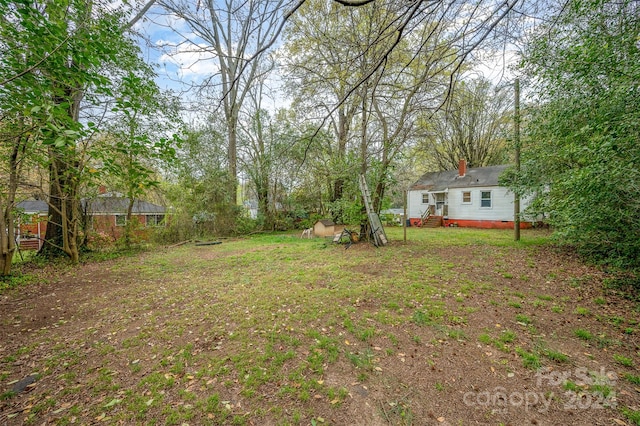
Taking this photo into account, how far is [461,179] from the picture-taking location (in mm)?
16266

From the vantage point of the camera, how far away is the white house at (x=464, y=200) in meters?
14.1

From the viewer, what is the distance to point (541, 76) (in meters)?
5.43

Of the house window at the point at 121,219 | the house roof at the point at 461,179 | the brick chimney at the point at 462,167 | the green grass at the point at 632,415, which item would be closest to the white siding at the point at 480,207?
the house roof at the point at 461,179

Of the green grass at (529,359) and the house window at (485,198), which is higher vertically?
the house window at (485,198)

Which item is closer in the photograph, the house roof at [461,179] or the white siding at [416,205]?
the house roof at [461,179]

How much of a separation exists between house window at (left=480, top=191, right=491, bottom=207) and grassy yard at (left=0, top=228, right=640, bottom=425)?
10.8 metres

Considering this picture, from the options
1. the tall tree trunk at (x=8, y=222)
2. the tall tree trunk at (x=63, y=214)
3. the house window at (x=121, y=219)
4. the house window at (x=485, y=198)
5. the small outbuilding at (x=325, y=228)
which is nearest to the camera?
the tall tree trunk at (x=8, y=222)

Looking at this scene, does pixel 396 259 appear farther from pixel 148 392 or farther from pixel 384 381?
pixel 148 392

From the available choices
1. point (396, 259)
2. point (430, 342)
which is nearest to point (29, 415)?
point (430, 342)

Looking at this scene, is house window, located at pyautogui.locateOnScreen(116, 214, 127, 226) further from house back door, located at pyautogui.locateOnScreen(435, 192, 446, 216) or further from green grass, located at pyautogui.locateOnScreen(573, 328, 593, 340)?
house back door, located at pyautogui.locateOnScreen(435, 192, 446, 216)

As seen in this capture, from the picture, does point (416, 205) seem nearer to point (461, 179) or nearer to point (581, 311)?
point (461, 179)

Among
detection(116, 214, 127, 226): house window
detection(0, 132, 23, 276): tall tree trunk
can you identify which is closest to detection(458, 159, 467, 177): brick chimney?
detection(116, 214, 127, 226): house window

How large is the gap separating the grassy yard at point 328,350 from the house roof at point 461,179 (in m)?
11.3

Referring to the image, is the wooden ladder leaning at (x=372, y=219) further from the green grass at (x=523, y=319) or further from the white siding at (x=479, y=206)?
the white siding at (x=479, y=206)
